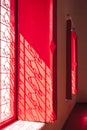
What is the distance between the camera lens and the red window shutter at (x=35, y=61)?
7.41 ft

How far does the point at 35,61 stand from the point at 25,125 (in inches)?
23.7

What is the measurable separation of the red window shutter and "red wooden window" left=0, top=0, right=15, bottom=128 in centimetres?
8

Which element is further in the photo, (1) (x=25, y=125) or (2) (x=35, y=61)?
(2) (x=35, y=61)

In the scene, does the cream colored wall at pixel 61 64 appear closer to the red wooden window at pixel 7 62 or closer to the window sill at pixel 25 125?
the window sill at pixel 25 125

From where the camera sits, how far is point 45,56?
7.52ft

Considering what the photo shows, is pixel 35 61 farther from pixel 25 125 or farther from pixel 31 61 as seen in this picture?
pixel 25 125

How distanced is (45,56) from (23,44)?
25 centimetres

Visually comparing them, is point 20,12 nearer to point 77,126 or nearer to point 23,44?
point 23,44

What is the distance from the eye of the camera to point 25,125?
213 centimetres

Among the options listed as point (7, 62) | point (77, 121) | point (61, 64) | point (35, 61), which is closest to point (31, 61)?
point (35, 61)

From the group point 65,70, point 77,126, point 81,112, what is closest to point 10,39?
point 65,70

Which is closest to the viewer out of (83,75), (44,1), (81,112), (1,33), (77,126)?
(1,33)

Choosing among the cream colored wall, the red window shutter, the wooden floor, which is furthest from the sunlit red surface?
the wooden floor

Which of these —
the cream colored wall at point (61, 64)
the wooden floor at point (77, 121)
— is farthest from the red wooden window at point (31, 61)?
the wooden floor at point (77, 121)
